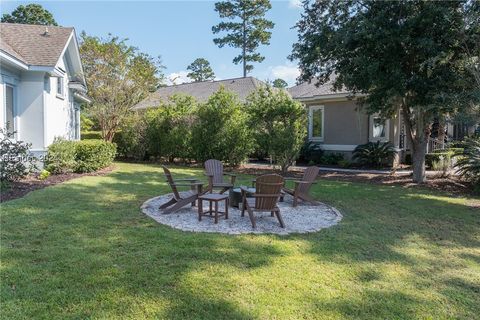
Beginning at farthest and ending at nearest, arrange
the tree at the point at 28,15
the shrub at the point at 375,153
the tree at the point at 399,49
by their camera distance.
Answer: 1. the tree at the point at 28,15
2. the shrub at the point at 375,153
3. the tree at the point at 399,49

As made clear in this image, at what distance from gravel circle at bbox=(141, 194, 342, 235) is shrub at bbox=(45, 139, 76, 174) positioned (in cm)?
559

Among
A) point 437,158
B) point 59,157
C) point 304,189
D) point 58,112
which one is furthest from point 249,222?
point 437,158

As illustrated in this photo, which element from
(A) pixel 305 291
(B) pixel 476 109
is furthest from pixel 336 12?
(A) pixel 305 291

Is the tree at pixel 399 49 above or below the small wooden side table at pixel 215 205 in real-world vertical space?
above

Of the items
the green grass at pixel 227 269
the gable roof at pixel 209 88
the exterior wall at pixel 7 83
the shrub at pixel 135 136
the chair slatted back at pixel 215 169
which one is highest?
the gable roof at pixel 209 88

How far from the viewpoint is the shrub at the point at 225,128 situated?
1558cm

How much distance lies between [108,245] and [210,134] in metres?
11.2

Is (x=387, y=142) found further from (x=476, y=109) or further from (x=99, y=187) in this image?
(x=99, y=187)

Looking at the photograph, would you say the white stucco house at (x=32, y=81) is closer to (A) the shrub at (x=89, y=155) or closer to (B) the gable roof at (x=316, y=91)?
(A) the shrub at (x=89, y=155)

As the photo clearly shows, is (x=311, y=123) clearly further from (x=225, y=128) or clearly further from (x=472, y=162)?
(x=472, y=162)

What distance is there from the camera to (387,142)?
16609mm

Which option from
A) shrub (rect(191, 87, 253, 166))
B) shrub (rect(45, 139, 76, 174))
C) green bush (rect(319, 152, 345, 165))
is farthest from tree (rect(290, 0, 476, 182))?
shrub (rect(45, 139, 76, 174))

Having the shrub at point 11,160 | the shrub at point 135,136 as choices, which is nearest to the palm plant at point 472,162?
the shrub at point 11,160

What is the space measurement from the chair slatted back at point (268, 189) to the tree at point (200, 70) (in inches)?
2110
